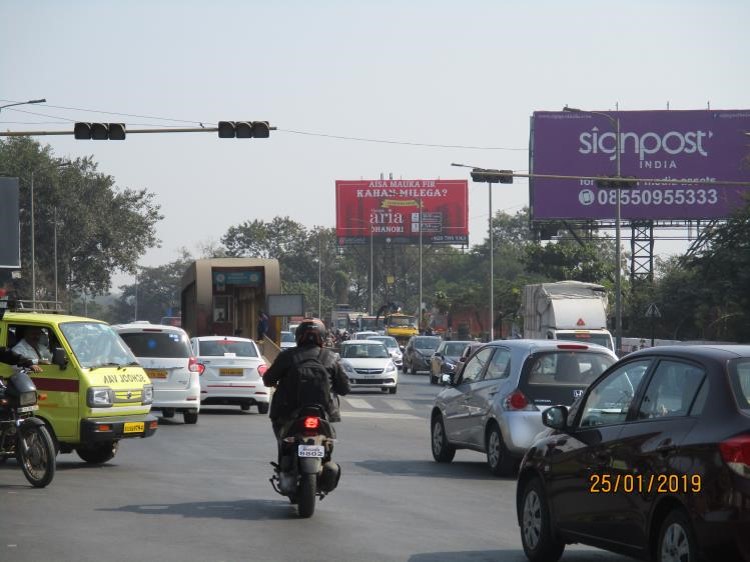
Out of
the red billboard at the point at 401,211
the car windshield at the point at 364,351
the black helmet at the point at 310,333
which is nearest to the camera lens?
the black helmet at the point at 310,333

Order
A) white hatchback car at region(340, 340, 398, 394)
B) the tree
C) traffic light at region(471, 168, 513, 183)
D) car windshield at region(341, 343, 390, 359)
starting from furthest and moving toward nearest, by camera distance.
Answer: the tree → car windshield at region(341, 343, 390, 359) → white hatchback car at region(340, 340, 398, 394) → traffic light at region(471, 168, 513, 183)

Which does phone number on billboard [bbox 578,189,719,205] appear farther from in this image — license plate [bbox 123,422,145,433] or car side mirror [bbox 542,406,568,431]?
car side mirror [bbox 542,406,568,431]

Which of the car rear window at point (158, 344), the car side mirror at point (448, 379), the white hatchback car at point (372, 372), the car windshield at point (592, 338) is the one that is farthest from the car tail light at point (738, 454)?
the car windshield at point (592, 338)

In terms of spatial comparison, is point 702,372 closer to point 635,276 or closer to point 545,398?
point 545,398

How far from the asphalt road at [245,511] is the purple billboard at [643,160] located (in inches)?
1859

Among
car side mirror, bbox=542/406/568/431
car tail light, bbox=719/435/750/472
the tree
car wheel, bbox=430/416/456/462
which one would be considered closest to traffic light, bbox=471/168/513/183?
car wheel, bbox=430/416/456/462

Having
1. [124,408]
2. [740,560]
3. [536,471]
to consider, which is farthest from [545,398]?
[740,560]

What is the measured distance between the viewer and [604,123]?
2596 inches

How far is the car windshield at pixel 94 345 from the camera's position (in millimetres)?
15727

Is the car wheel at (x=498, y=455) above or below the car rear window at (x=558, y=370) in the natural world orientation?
below

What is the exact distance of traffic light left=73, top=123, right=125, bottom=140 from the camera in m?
26.2

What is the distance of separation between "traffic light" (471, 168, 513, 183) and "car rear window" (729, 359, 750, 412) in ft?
76.9

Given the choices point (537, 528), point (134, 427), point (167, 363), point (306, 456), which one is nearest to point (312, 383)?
point (306, 456)

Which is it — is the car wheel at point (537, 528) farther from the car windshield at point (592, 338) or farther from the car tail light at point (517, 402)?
the car windshield at point (592, 338)
